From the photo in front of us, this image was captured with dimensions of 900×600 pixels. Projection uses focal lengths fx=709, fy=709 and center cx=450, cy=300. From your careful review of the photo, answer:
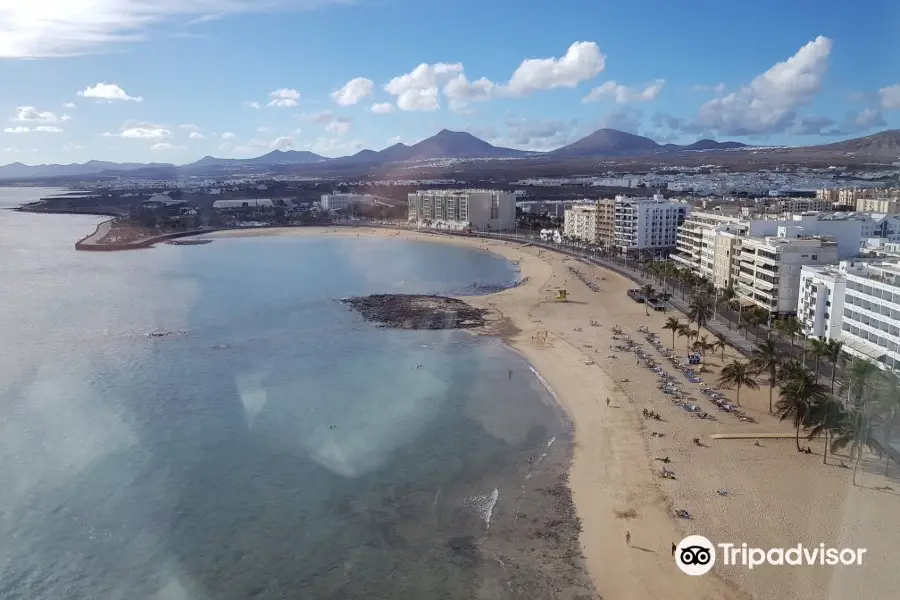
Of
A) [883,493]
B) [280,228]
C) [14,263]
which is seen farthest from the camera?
[280,228]

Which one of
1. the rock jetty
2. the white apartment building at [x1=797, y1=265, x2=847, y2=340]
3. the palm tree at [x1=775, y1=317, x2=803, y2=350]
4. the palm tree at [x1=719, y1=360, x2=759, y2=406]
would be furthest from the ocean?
the white apartment building at [x1=797, y1=265, x2=847, y2=340]

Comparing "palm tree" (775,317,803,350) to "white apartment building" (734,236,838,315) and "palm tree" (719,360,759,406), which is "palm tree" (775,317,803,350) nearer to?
"white apartment building" (734,236,838,315)

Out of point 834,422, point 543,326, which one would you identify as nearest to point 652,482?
point 834,422

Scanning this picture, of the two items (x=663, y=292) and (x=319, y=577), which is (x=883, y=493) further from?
(x=663, y=292)

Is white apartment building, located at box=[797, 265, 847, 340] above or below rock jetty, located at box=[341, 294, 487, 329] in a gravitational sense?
above

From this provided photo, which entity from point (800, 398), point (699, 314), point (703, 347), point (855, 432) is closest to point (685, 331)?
point (699, 314)

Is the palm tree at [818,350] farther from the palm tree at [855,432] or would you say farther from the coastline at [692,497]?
the palm tree at [855,432]

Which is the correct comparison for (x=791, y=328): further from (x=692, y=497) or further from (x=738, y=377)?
(x=692, y=497)
